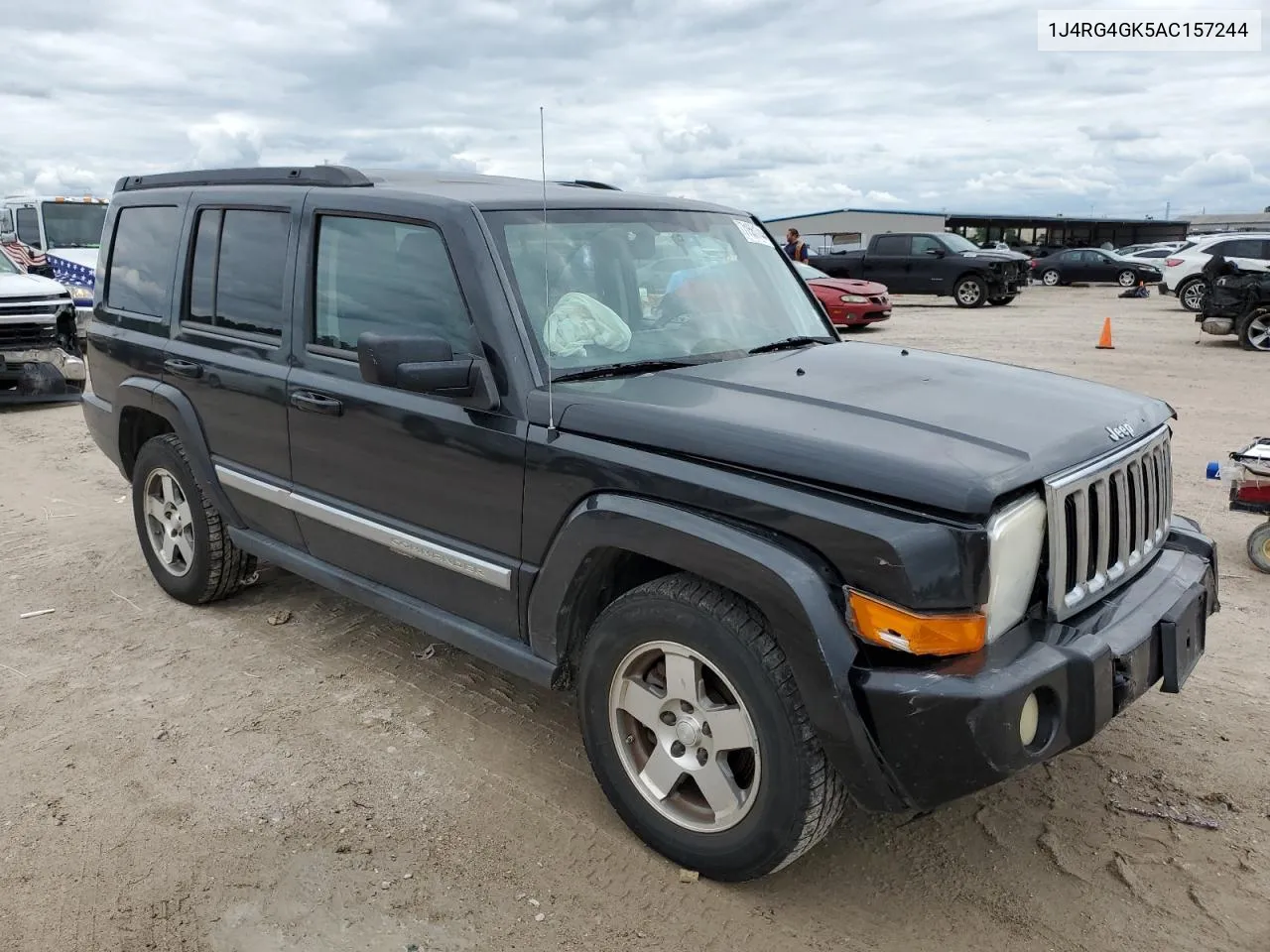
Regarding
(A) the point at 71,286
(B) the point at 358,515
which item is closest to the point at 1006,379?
(B) the point at 358,515

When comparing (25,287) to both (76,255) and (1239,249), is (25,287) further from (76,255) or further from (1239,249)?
(1239,249)

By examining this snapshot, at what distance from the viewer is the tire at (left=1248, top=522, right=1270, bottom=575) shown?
16.5 ft

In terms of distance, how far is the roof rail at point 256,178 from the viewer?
3.81 metres

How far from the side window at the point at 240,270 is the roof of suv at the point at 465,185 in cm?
17

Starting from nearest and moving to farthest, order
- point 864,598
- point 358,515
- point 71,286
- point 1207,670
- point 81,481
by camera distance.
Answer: point 864,598
point 358,515
point 1207,670
point 81,481
point 71,286

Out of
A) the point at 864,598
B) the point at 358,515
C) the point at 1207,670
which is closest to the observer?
the point at 864,598

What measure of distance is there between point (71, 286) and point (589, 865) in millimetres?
14188

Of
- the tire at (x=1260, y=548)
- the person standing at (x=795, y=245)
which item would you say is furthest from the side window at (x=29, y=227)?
the tire at (x=1260, y=548)

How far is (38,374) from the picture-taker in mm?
10430

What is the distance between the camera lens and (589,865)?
115 inches

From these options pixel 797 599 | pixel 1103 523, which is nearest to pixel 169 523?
pixel 797 599

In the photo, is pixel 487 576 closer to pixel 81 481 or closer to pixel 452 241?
pixel 452 241

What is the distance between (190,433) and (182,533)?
2.08ft

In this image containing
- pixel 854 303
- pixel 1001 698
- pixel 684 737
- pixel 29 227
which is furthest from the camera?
pixel 854 303
